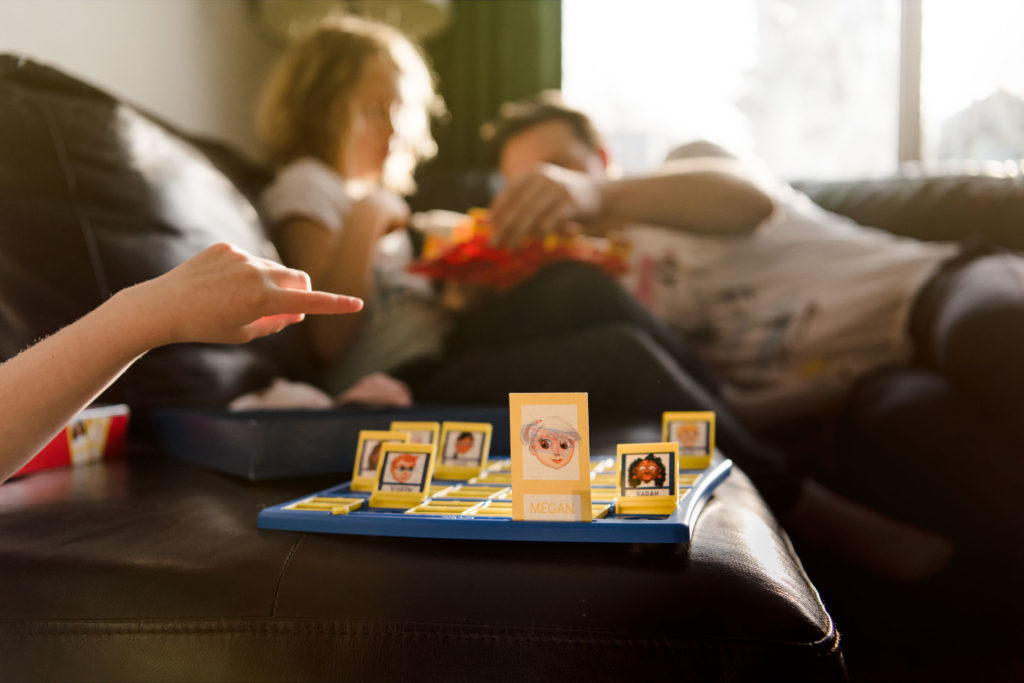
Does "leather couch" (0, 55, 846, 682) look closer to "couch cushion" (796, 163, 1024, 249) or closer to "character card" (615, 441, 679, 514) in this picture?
"character card" (615, 441, 679, 514)

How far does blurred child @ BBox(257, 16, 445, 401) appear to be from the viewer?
3.41ft

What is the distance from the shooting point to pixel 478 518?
407 mm

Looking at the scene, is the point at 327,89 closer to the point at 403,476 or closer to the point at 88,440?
the point at 88,440

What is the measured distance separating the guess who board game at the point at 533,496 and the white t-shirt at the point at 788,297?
2.69 feet

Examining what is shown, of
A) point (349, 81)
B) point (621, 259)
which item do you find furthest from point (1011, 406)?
point (349, 81)

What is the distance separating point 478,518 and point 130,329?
0.23 meters

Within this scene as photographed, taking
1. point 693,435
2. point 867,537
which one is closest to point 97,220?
point 693,435

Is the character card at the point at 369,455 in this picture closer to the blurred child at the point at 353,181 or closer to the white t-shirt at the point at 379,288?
the blurred child at the point at 353,181

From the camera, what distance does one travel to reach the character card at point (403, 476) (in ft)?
1.49

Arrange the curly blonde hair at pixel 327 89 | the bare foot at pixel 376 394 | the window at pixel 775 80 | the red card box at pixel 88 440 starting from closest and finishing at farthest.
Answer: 1. the red card box at pixel 88 440
2. the bare foot at pixel 376 394
3. the curly blonde hair at pixel 327 89
4. the window at pixel 775 80

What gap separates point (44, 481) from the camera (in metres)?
0.57

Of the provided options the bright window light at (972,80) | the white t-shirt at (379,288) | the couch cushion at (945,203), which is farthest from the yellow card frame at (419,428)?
the bright window light at (972,80)

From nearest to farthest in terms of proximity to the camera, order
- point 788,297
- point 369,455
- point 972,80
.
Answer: point 369,455 → point 788,297 → point 972,80

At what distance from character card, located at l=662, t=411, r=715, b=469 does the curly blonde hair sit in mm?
959
